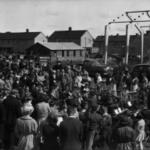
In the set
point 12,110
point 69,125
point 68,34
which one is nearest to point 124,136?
point 69,125

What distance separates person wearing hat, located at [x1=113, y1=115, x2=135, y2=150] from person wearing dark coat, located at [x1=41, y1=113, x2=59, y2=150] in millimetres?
1121

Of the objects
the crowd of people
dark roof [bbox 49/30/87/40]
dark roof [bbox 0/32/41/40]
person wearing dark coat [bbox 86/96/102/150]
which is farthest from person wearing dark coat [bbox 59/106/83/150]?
dark roof [bbox 49/30/87/40]

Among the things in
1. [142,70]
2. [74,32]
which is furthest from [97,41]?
[142,70]

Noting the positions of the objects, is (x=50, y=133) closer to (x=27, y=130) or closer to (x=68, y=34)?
(x=27, y=130)

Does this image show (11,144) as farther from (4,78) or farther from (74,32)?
(74,32)

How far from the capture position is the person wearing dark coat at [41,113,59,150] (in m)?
7.89

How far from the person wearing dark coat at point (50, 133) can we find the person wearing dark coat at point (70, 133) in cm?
24

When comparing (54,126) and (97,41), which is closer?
(54,126)

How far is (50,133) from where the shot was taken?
790 cm

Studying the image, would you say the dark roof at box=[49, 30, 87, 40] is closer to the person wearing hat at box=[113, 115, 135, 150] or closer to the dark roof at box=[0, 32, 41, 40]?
the dark roof at box=[0, 32, 41, 40]

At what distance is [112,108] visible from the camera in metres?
10.2

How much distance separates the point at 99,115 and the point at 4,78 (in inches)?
358

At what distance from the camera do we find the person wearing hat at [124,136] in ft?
26.2

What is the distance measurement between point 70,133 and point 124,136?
3.48ft
